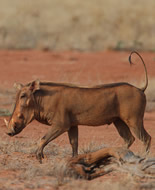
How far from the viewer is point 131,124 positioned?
7816mm

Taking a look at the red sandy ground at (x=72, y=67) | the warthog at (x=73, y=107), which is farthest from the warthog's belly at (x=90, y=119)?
the red sandy ground at (x=72, y=67)

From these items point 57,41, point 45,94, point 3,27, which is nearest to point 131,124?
point 45,94

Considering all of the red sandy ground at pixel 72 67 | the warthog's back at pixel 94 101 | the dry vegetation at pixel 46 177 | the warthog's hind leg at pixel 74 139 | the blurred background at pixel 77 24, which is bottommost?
the dry vegetation at pixel 46 177

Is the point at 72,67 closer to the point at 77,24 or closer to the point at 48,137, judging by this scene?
the point at 77,24

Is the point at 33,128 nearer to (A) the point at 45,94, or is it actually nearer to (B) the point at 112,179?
(A) the point at 45,94

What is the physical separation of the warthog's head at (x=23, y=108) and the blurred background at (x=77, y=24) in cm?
1773

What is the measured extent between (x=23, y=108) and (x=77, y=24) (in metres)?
24.8

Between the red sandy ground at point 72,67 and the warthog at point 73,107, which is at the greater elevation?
the red sandy ground at point 72,67

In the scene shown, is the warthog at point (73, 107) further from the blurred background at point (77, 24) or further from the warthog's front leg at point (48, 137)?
the blurred background at point (77, 24)

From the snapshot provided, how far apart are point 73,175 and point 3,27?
23817 mm

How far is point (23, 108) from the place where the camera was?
749 cm

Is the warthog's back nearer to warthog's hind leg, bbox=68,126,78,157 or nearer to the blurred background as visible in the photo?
warthog's hind leg, bbox=68,126,78,157

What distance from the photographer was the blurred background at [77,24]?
2661 cm

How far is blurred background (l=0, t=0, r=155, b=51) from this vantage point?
2661cm
